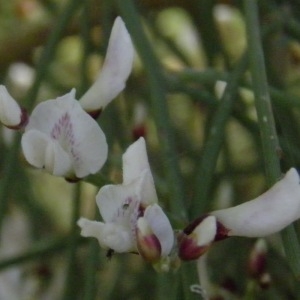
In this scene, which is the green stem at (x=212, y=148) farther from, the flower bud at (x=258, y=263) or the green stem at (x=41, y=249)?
the green stem at (x=41, y=249)

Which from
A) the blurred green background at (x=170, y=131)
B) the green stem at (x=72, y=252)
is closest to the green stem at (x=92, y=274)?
the blurred green background at (x=170, y=131)

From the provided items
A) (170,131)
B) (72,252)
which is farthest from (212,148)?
(72,252)

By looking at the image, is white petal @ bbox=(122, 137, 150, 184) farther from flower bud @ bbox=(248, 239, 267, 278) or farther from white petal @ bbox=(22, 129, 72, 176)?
flower bud @ bbox=(248, 239, 267, 278)

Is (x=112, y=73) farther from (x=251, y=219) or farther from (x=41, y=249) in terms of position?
(x=41, y=249)

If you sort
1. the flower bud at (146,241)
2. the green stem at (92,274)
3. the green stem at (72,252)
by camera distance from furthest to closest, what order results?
the green stem at (72,252)
the green stem at (92,274)
the flower bud at (146,241)

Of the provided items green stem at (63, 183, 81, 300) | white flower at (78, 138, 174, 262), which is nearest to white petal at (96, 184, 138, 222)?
white flower at (78, 138, 174, 262)

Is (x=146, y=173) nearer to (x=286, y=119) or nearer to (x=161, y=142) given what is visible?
(x=161, y=142)

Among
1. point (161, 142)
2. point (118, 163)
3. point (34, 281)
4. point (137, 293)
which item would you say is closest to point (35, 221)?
point (34, 281)
